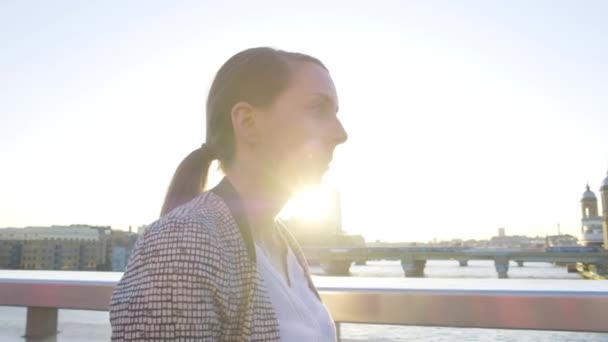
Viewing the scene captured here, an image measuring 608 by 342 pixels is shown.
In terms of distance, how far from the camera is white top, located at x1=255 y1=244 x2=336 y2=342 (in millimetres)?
679

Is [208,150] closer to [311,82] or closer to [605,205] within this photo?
[311,82]

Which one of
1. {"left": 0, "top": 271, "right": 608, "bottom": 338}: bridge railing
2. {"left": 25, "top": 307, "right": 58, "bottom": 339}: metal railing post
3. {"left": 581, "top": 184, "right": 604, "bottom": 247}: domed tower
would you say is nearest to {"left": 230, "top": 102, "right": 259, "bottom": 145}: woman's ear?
{"left": 0, "top": 271, "right": 608, "bottom": 338}: bridge railing

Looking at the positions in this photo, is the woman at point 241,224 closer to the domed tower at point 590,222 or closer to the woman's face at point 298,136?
the woman's face at point 298,136

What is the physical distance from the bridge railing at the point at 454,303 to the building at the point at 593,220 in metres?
50.3

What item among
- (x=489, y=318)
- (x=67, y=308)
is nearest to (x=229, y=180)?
(x=489, y=318)

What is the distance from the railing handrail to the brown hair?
693 millimetres

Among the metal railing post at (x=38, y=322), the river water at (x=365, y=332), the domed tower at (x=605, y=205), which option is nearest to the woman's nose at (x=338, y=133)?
the river water at (x=365, y=332)

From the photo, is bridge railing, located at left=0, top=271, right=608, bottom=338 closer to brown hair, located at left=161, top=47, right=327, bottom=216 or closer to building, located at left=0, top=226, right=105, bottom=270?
brown hair, located at left=161, top=47, right=327, bottom=216

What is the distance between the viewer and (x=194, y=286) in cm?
51

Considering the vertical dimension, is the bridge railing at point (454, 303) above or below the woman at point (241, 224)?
below

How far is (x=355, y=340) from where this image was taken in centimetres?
149

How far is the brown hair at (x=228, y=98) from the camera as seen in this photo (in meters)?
0.77

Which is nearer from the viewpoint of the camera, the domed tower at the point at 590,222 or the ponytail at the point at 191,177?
the ponytail at the point at 191,177

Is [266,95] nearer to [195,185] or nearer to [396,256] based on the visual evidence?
[195,185]
